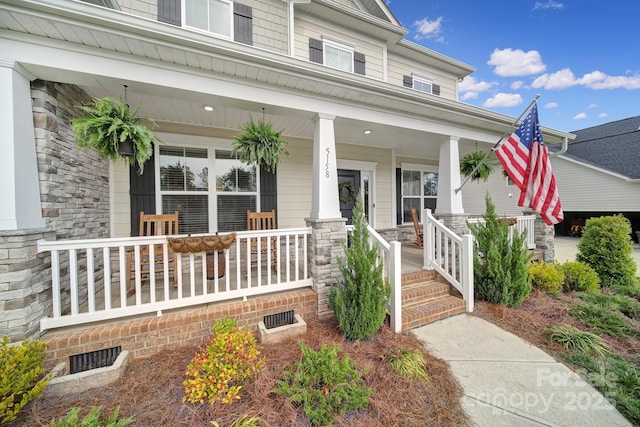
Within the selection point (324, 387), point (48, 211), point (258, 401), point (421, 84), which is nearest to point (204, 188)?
point (48, 211)

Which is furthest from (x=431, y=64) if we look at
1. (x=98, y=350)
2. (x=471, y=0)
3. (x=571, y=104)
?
(x=571, y=104)

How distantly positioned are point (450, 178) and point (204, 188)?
458 cm

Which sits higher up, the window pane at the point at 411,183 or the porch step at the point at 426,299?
the window pane at the point at 411,183

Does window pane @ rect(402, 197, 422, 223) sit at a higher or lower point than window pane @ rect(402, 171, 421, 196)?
lower

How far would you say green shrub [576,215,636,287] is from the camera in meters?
4.59

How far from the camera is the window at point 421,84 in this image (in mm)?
6695

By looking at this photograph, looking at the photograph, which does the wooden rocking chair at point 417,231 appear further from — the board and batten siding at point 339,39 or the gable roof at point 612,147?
the gable roof at point 612,147

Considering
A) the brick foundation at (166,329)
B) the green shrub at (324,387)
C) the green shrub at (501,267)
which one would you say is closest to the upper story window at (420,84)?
the green shrub at (501,267)

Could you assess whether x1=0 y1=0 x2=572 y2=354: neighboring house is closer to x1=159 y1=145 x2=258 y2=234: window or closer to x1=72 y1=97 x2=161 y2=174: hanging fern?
x1=159 y1=145 x2=258 y2=234: window

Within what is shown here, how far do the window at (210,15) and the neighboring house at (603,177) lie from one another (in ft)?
46.0

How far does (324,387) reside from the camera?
195 centimetres

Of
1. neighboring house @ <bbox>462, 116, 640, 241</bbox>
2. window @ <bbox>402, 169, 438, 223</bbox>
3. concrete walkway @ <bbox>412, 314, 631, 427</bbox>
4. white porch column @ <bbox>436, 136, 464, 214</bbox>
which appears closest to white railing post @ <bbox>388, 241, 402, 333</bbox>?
concrete walkway @ <bbox>412, 314, 631, 427</bbox>

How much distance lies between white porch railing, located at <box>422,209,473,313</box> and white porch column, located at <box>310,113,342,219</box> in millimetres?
1928

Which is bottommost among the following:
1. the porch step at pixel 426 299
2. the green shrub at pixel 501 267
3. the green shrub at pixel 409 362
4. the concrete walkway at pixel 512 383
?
the concrete walkway at pixel 512 383
